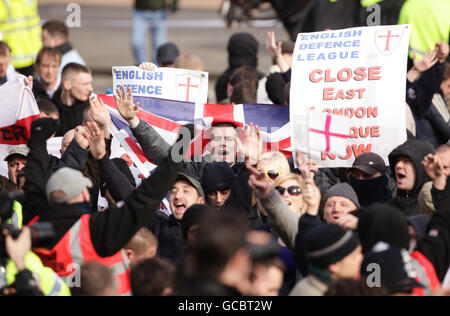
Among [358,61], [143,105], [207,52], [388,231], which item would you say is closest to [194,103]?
[143,105]

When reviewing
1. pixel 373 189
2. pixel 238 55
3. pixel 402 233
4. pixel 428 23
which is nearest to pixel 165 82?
pixel 373 189

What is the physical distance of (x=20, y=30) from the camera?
39.5 feet

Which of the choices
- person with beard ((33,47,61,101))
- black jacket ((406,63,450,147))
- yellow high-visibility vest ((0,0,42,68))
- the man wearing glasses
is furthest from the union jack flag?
yellow high-visibility vest ((0,0,42,68))

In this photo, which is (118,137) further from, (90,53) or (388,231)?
(90,53)

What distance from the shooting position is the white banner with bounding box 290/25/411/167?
748 cm

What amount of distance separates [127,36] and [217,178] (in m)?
16.1

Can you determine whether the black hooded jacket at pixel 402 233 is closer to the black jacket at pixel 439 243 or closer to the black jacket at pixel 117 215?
the black jacket at pixel 439 243

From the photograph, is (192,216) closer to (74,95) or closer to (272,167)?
(272,167)

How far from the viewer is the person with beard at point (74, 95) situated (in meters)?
9.40

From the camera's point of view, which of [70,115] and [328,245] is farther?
[70,115]

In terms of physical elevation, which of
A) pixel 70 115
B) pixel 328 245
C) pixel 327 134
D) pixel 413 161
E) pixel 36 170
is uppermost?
pixel 328 245

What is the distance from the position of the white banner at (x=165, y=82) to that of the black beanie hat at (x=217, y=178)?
1.57 m

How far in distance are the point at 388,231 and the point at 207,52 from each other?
1467cm

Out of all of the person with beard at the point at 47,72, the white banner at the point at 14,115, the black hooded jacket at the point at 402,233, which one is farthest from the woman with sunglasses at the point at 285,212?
the person with beard at the point at 47,72
